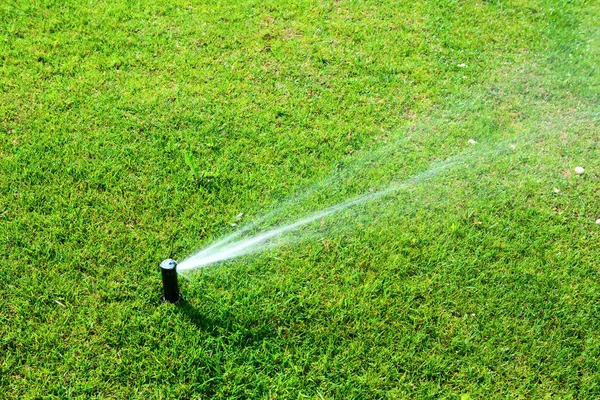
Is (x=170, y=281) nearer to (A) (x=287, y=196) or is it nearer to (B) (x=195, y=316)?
(B) (x=195, y=316)

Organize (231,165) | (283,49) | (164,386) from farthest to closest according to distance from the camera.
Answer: (283,49) → (231,165) → (164,386)

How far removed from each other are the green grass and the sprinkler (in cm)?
11

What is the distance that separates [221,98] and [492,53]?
286 cm

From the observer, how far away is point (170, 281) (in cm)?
289

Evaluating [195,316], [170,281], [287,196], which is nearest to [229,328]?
[195,316]

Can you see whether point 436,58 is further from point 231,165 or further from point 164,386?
point 164,386

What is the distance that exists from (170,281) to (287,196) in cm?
124

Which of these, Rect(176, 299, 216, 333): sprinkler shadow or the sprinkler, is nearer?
the sprinkler

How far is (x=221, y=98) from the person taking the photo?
179 inches

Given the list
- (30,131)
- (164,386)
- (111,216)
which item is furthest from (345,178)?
(30,131)

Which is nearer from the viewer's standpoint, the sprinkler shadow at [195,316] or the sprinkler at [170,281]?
the sprinkler at [170,281]

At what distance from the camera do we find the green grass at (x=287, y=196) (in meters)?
2.95

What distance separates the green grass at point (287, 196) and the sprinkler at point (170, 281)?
11cm

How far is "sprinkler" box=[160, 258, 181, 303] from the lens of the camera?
273cm
